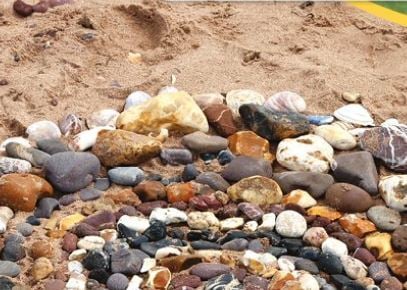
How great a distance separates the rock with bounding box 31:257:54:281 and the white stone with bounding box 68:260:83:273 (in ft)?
0.18

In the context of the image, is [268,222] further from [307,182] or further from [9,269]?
[9,269]

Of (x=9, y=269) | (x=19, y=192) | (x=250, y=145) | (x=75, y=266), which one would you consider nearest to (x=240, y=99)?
(x=250, y=145)

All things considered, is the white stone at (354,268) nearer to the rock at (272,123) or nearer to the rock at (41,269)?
the rock at (272,123)

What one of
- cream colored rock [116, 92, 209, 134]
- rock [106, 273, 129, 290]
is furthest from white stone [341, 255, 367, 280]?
cream colored rock [116, 92, 209, 134]

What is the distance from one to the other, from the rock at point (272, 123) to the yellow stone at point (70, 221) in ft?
2.80

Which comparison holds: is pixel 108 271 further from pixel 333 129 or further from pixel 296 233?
pixel 333 129

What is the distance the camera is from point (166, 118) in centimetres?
330

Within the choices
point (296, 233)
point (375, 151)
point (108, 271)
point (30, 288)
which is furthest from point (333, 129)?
point (30, 288)

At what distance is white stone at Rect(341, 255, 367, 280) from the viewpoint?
2.61 meters

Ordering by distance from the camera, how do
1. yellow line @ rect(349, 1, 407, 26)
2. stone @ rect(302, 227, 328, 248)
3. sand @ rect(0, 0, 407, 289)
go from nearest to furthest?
stone @ rect(302, 227, 328, 248)
sand @ rect(0, 0, 407, 289)
yellow line @ rect(349, 1, 407, 26)

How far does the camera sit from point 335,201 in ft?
9.62

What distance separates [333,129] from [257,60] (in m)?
0.80

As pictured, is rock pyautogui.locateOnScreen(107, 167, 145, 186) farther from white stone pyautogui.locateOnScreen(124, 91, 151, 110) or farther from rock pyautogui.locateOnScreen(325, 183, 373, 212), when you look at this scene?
rock pyautogui.locateOnScreen(325, 183, 373, 212)

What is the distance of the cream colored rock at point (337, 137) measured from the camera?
3.25 m
